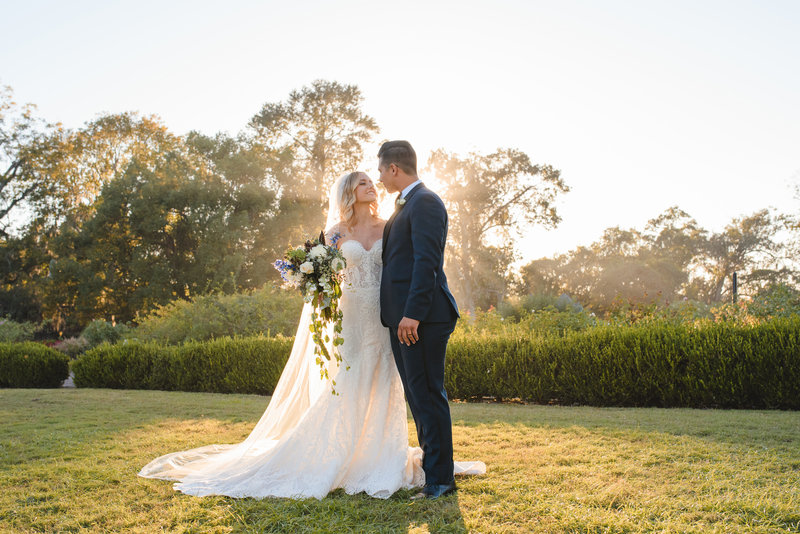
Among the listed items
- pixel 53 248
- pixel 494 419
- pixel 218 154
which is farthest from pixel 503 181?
pixel 494 419

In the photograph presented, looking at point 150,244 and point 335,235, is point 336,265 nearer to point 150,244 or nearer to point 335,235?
point 335,235

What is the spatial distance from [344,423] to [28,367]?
38.5 ft

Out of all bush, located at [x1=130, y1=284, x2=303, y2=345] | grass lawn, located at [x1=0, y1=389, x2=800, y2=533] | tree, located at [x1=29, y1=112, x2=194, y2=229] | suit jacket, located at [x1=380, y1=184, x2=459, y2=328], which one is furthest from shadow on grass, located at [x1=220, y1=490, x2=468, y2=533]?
tree, located at [x1=29, y1=112, x2=194, y2=229]

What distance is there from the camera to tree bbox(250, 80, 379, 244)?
29.2m

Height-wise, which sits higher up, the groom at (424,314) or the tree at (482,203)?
the tree at (482,203)

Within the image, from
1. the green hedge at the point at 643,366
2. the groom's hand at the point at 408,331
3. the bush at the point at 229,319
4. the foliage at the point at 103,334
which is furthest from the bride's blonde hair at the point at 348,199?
the foliage at the point at 103,334

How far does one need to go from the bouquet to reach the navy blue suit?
1.36ft

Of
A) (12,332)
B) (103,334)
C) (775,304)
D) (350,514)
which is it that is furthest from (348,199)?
(12,332)

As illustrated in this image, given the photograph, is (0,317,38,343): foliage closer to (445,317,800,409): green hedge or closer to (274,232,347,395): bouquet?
(445,317,800,409): green hedge

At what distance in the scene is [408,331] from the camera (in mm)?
3555

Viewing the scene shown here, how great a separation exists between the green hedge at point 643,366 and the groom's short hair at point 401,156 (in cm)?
592

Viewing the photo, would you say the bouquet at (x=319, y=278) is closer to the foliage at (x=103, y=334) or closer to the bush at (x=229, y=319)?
the bush at (x=229, y=319)

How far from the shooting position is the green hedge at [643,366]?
7.86m

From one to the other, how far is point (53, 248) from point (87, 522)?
27.2 m
